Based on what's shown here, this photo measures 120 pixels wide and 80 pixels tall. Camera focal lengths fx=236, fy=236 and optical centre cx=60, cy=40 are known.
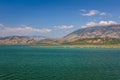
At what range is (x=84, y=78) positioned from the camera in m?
57.8

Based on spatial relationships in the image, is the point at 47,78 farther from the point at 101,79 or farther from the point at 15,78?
the point at 101,79

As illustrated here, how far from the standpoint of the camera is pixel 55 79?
55.9 m

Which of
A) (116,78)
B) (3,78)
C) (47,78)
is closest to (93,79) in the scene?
(116,78)

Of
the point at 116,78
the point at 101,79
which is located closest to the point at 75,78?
the point at 101,79

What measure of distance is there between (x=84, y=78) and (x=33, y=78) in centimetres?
1244

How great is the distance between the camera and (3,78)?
2245 inches

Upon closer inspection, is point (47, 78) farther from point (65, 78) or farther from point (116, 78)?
point (116, 78)

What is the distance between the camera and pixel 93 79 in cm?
5656

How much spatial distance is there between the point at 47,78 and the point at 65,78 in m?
4.38

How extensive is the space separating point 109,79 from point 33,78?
18.3 meters

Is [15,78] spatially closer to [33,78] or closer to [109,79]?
[33,78]

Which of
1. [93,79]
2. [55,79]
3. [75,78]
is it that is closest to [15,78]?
[55,79]

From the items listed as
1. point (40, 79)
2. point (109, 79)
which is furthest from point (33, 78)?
point (109, 79)

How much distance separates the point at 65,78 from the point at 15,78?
1209cm
